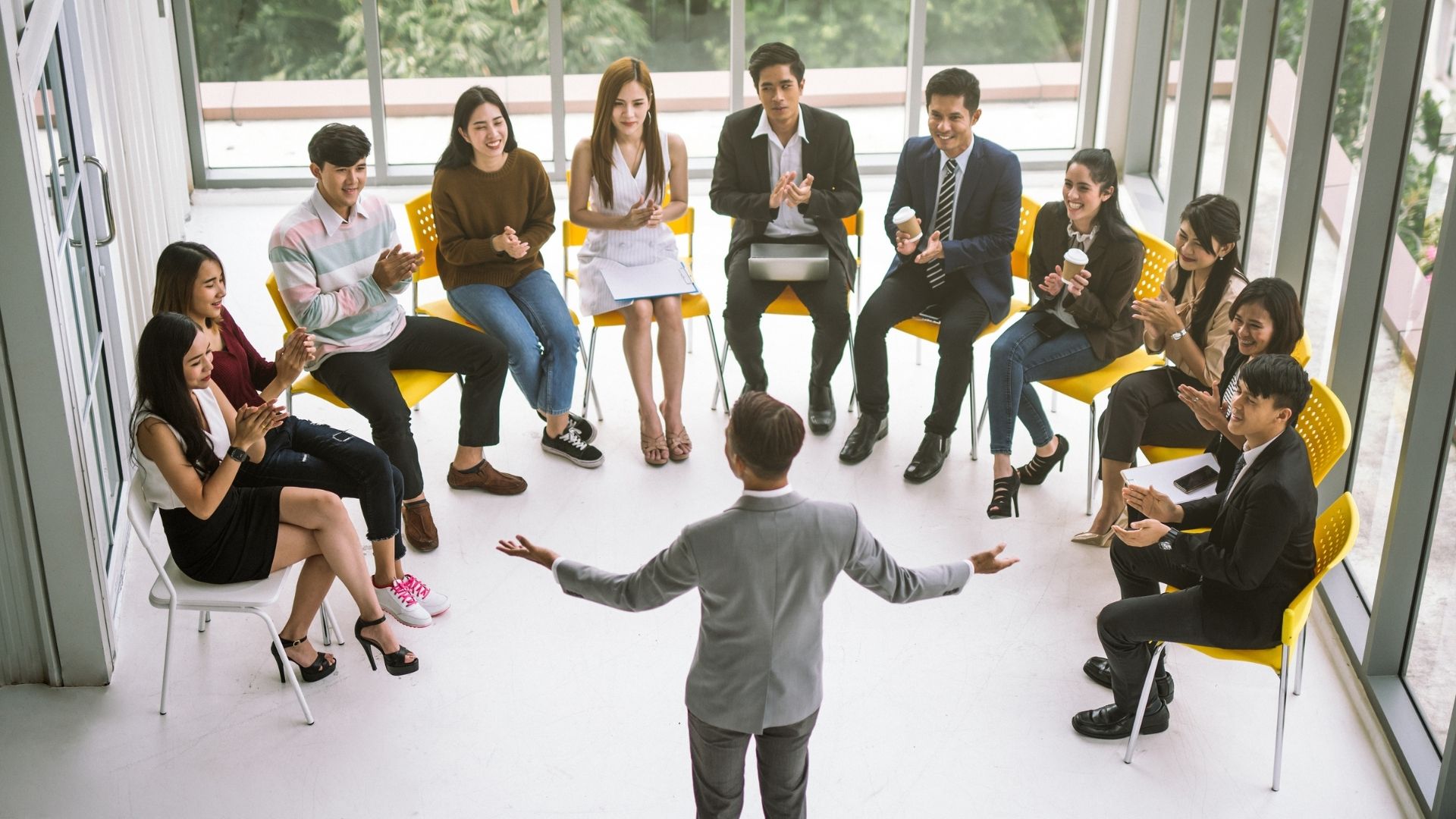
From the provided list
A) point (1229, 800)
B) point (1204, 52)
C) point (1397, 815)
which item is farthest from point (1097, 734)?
point (1204, 52)

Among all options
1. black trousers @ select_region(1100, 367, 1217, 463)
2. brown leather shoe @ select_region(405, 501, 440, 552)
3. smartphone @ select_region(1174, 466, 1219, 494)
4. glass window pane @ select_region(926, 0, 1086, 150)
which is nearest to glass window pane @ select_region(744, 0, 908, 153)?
glass window pane @ select_region(926, 0, 1086, 150)

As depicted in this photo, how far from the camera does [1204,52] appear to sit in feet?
22.5

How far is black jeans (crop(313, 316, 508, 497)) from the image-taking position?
473 cm

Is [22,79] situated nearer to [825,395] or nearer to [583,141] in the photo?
[583,141]

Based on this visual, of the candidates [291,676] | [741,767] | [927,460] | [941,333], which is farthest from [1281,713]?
[291,676]

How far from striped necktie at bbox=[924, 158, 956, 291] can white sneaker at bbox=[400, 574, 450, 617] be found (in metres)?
2.21

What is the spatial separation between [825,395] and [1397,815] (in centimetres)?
271

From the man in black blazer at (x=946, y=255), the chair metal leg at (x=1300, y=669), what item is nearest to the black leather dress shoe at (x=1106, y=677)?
the chair metal leg at (x=1300, y=669)

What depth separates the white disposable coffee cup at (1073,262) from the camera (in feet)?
15.7

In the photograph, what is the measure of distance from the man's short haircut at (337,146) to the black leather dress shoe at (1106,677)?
2809mm

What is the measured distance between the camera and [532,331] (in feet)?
17.5

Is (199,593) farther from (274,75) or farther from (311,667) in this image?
(274,75)

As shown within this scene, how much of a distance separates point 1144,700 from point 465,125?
310 centimetres

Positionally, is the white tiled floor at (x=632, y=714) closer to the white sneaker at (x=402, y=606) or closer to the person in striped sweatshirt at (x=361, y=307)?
the white sneaker at (x=402, y=606)
